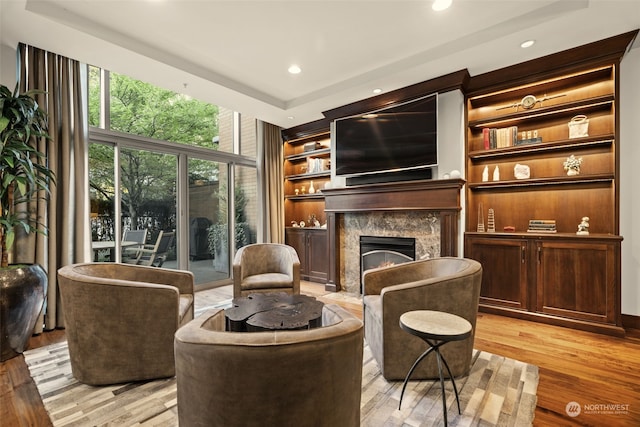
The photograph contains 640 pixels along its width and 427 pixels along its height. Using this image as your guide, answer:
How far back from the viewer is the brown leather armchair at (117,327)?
6.06 feet

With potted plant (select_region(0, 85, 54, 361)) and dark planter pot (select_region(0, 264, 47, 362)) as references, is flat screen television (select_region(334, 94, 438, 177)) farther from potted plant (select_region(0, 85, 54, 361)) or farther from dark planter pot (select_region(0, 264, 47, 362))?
dark planter pot (select_region(0, 264, 47, 362))

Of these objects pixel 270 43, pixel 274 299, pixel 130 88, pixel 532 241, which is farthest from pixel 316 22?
pixel 532 241

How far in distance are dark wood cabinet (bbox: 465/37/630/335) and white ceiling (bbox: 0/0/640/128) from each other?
0.37 metres

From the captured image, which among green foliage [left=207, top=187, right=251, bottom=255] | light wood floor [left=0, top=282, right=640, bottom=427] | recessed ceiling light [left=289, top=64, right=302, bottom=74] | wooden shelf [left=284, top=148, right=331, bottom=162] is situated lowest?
light wood floor [left=0, top=282, right=640, bottom=427]

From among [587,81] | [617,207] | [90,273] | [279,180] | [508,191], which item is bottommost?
[90,273]

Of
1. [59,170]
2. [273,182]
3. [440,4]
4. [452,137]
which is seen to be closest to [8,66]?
[59,170]

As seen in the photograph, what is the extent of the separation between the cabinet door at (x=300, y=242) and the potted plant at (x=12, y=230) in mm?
3476

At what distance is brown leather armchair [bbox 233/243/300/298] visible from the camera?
3.17m

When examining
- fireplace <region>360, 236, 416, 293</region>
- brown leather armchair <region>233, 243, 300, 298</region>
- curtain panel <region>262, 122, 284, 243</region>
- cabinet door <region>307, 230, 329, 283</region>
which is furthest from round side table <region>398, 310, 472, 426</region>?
curtain panel <region>262, 122, 284, 243</region>

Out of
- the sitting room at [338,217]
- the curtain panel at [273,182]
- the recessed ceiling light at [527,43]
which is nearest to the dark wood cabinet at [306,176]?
the curtain panel at [273,182]

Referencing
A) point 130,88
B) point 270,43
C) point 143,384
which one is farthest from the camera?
point 130,88

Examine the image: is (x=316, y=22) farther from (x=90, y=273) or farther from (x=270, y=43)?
(x=90, y=273)

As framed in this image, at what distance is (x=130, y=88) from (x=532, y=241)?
16.9 feet

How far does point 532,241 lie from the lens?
3082 mm
